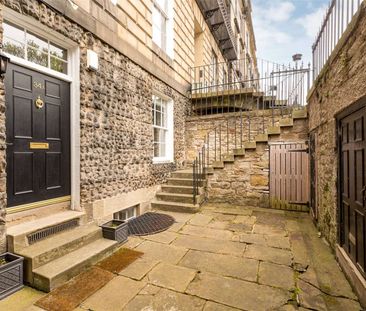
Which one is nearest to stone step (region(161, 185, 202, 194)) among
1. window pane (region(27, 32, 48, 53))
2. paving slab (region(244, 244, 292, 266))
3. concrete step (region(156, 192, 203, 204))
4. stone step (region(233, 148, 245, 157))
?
concrete step (region(156, 192, 203, 204))

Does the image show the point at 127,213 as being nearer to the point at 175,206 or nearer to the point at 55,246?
the point at 175,206

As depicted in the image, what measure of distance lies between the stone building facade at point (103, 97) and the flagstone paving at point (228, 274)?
1.18 meters

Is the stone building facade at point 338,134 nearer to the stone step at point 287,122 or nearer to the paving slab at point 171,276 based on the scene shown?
the stone step at point 287,122

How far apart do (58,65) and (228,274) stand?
4.09 m

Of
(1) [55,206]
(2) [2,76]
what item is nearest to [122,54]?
(2) [2,76]

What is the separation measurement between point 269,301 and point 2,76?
3982 mm

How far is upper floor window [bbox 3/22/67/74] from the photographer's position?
2.97 m

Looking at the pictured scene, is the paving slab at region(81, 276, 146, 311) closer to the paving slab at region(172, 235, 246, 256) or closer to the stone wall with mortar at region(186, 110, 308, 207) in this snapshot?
the paving slab at region(172, 235, 246, 256)

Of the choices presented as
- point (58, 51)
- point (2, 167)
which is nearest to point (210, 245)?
point (2, 167)

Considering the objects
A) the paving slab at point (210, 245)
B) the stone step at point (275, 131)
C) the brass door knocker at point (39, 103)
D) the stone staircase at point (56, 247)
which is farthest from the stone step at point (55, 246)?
the stone step at point (275, 131)

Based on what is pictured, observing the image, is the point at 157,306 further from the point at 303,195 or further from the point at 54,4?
the point at 303,195

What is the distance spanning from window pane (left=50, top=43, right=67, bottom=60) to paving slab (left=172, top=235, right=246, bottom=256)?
145 inches

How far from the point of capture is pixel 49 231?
10.4 feet

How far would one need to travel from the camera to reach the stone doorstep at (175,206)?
18.1 ft
